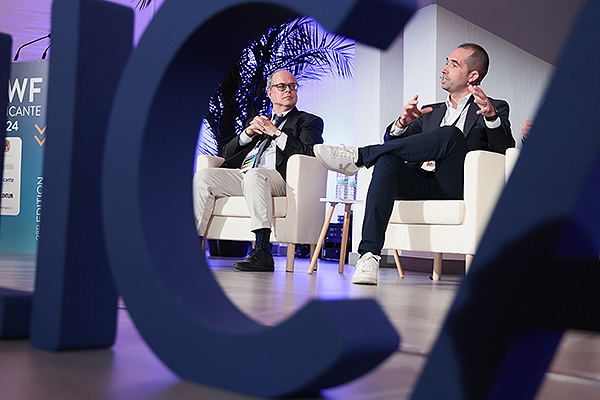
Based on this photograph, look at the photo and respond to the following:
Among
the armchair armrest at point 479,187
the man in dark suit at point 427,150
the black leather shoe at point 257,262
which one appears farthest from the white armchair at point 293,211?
the armchair armrest at point 479,187

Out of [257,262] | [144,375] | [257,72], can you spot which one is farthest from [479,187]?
[257,72]

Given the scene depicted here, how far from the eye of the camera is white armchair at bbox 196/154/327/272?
11.3 feet

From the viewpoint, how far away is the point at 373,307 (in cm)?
61

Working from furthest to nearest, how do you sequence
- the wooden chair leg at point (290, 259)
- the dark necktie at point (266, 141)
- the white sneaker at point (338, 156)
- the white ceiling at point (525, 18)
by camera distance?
1. the white ceiling at point (525, 18)
2. the dark necktie at point (266, 141)
3. the wooden chair leg at point (290, 259)
4. the white sneaker at point (338, 156)

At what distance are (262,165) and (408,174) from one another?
3.64 feet

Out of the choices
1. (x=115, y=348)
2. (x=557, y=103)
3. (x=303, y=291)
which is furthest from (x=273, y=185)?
(x=557, y=103)

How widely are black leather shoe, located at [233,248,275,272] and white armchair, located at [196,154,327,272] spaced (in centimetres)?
12

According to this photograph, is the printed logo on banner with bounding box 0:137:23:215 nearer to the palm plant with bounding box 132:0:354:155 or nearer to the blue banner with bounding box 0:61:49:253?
the blue banner with bounding box 0:61:49:253

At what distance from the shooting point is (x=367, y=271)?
2625 millimetres

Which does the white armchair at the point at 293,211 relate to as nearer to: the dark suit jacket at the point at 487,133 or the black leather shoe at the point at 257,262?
the black leather shoe at the point at 257,262

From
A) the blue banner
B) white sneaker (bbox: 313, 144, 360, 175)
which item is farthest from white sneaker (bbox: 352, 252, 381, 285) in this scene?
the blue banner

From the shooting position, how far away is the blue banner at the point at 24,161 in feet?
15.2

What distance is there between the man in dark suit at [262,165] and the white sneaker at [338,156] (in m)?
0.52

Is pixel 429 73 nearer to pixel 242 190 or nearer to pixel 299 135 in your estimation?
pixel 299 135
